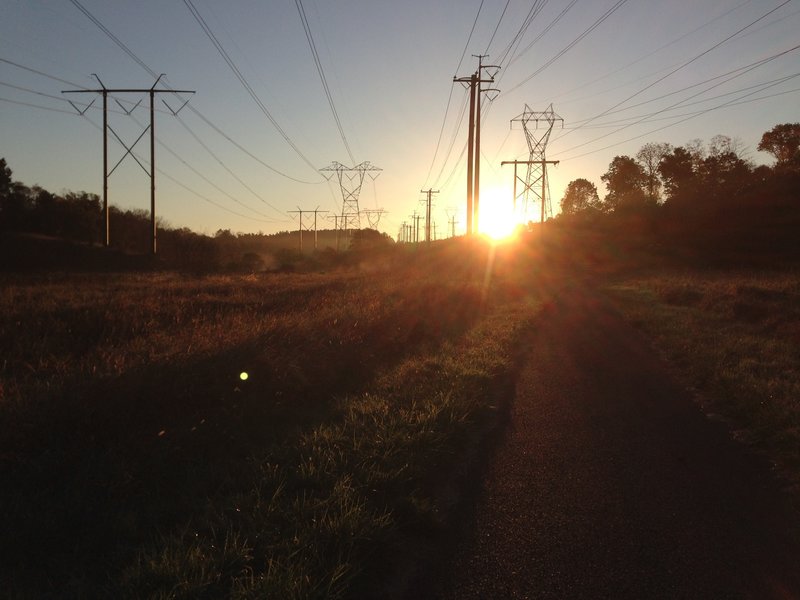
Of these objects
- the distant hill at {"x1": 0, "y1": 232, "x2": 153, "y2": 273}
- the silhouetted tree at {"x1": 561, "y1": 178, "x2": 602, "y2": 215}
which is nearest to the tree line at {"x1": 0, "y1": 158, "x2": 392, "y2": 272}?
the distant hill at {"x1": 0, "y1": 232, "x2": 153, "y2": 273}

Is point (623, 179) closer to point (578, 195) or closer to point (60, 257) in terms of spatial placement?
point (578, 195)

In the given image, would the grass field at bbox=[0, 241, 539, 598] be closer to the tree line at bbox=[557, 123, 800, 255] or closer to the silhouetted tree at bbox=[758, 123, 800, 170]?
the tree line at bbox=[557, 123, 800, 255]

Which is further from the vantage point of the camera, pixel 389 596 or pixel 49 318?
pixel 49 318

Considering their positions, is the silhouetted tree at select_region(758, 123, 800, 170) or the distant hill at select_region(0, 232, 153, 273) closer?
the distant hill at select_region(0, 232, 153, 273)

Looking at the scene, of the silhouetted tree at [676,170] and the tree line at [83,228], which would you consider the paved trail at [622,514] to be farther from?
the silhouetted tree at [676,170]

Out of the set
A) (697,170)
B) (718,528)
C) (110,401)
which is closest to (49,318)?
(110,401)

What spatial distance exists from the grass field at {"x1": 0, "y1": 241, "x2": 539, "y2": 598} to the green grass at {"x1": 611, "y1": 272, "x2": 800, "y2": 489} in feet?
9.78

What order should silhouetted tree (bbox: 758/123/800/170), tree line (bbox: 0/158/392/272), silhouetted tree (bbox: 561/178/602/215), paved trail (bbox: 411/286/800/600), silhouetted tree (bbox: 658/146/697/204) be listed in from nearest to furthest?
paved trail (bbox: 411/286/800/600), tree line (bbox: 0/158/392/272), silhouetted tree (bbox: 758/123/800/170), silhouetted tree (bbox: 658/146/697/204), silhouetted tree (bbox: 561/178/602/215)

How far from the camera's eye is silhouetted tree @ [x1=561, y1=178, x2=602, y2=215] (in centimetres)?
11731

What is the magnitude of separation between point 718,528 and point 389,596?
2559 millimetres

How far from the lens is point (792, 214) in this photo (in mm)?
49094

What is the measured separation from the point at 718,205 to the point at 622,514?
6185 centimetres

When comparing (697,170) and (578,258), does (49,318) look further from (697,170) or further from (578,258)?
(697,170)

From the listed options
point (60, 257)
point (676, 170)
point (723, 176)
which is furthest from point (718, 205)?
point (60, 257)
